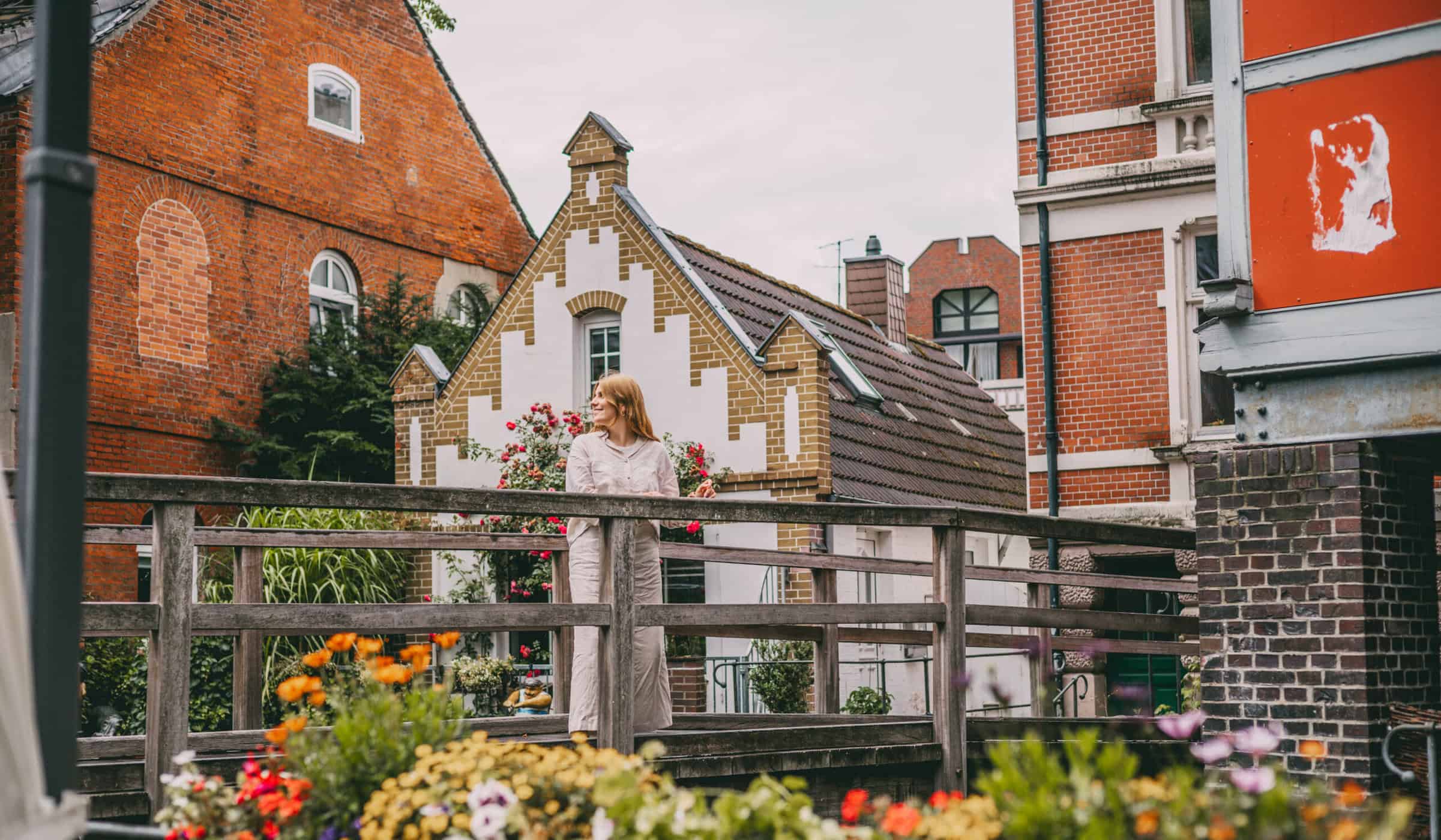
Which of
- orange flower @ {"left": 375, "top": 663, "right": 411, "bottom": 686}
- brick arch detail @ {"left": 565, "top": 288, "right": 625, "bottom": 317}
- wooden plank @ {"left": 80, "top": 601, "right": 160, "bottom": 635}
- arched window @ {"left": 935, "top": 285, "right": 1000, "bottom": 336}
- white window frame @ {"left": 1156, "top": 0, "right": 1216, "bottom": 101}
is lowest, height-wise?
orange flower @ {"left": 375, "top": 663, "right": 411, "bottom": 686}

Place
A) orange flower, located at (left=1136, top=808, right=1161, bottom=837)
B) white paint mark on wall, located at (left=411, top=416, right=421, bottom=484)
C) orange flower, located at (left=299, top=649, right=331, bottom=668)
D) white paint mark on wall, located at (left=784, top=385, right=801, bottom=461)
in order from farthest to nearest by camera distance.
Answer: white paint mark on wall, located at (left=411, top=416, right=421, bottom=484) < white paint mark on wall, located at (left=784, top=385, right=801, bottom=461) < orange flower, located at (left=299, top=649, right=331, bottom=668) < orange flower, located at (left=1136, top=808, right=1161, bottom=837)

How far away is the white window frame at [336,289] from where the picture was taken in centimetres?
2175

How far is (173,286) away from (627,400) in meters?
13.6

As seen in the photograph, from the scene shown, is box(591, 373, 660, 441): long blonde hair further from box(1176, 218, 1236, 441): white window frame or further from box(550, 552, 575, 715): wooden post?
box(1176, 218, 1236, 441): white window frame

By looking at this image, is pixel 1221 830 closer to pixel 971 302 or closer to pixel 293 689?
pixel 293 689

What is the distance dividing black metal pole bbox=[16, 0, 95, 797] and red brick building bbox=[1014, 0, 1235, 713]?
39.0 ft

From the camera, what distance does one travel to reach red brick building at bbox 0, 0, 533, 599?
731 inches

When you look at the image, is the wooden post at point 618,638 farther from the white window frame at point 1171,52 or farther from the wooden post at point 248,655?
the white window frame at point 1171,52

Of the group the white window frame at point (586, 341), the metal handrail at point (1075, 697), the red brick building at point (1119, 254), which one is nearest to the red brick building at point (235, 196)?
the white window frame at point (586, 341)

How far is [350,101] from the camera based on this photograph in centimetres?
2252

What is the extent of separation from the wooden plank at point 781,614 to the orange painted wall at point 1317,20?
306cm

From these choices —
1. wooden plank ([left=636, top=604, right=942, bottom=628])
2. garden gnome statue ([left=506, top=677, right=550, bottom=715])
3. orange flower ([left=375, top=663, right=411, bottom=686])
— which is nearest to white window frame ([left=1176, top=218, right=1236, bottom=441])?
garden gnome statue ([left=506, top=677, right=550, bottom=715])

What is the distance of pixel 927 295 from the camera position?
52.8m

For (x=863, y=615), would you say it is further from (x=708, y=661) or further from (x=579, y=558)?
(x=708, y=661)
